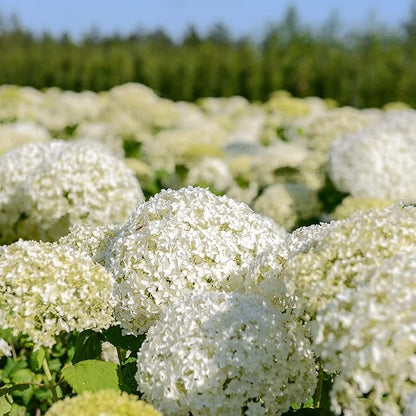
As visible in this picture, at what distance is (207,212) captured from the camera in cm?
306

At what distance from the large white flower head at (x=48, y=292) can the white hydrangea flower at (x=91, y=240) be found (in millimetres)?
532

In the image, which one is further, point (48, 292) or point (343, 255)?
point (48, 292)

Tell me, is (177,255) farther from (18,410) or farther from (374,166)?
(374,166)

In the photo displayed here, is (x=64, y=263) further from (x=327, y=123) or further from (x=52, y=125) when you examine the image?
(x=52, y=125)

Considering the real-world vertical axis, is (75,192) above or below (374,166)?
above

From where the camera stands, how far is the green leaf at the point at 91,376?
259 cm

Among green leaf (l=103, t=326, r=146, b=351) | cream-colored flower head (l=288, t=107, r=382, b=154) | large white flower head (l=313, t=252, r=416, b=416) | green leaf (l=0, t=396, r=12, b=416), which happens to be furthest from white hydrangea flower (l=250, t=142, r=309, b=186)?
large white flower head (l=313, t=252, r=416, b=416)

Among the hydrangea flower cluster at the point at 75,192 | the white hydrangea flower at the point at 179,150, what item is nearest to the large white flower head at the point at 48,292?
the hydrangea flower cluster at the point at 75,192

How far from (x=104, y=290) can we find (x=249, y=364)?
2.10 feet

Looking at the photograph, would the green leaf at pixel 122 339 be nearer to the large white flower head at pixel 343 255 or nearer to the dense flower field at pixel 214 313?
the dense flower field at pixel 214 313

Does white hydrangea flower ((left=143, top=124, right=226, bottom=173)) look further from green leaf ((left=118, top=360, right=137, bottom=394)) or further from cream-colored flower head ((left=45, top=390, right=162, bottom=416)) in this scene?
cream-colored flower head ((left=45, top=390, right=162, bottom=416))

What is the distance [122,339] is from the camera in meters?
3.03

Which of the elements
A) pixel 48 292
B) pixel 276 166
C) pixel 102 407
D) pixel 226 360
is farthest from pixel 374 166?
pixel 102 407

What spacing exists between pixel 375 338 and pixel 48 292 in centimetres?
121
